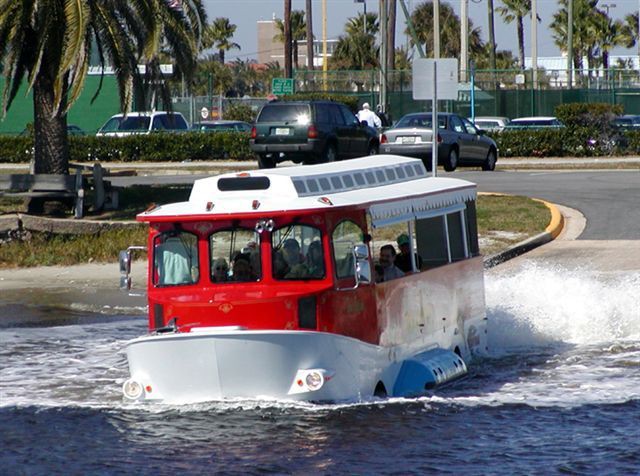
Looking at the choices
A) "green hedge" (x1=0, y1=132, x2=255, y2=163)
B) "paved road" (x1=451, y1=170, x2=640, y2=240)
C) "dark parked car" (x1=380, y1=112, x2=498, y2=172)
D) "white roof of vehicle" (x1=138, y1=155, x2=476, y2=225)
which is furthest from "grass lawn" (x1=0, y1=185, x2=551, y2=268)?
"green hedge" (x1=0, y1=132, x2=255, y2=163)

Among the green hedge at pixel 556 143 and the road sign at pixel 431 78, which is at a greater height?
the road sign at pixel 431 78

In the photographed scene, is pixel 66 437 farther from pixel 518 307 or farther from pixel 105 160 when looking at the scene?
pixel 105 160

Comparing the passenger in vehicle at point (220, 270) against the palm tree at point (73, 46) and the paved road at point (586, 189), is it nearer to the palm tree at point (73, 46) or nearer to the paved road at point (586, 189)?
the palm tree at point (73, 46)

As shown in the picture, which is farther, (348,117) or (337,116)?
(348,117)

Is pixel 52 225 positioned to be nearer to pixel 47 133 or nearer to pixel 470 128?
pixel 47 133

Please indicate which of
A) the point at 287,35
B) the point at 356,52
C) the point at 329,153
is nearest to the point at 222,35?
the point at 356,52

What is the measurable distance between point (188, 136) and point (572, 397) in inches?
1170

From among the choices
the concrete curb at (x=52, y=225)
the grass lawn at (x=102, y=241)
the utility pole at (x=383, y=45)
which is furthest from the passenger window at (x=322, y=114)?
the utility pole at (x=383, y=45)

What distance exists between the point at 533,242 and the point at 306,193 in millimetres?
11549

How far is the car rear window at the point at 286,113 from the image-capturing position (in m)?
32.4

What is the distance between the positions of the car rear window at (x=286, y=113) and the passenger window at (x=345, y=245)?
20681mm

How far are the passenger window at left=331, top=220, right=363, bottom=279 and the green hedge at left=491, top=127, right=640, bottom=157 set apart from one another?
30187 millimetres

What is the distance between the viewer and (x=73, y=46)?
74.6ft

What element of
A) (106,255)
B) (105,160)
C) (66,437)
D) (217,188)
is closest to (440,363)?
(217,188)
